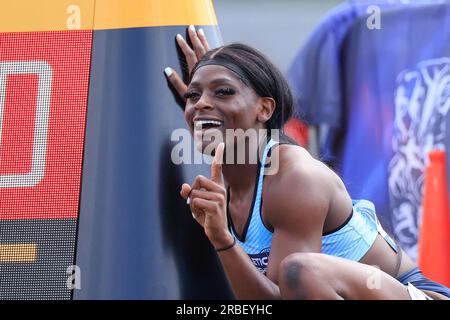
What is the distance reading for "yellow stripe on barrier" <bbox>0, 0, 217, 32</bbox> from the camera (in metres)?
2.43

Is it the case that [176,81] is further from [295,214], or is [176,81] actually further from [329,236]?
[329,236]

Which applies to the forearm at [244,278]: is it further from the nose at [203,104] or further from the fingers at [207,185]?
the nose at [203,104]

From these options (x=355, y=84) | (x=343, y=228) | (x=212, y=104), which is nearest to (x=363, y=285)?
(x=343, y=228)

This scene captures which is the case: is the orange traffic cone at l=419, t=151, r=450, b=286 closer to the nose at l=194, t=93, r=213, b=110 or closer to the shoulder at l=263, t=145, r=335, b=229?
the shoulder at l=263, t=145, r=335, b=229

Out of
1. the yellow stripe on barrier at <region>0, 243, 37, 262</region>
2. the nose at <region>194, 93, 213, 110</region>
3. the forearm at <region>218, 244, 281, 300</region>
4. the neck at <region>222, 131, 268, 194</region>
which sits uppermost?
the nose at <region>194, 93, 213, 110</region>

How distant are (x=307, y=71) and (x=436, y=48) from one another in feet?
2.84

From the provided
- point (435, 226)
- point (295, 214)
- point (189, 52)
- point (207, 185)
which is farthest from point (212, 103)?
point (435, 226)

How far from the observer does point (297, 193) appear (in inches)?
90.7

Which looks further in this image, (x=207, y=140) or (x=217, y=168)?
(x=207, y=140)

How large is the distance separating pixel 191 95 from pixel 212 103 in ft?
0.22

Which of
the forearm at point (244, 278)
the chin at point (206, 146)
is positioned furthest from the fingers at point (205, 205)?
the chin at point (206, 146)

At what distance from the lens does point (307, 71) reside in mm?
5266

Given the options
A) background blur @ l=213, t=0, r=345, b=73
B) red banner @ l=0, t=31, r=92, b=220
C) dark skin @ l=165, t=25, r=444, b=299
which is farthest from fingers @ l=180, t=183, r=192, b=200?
background blur @ l=213, t=0, r=345, b=73

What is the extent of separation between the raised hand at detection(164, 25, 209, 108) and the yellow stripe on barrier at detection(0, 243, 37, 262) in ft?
1.94
